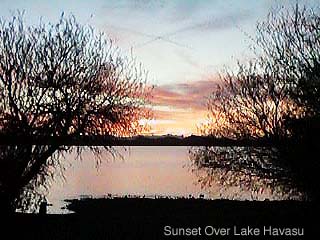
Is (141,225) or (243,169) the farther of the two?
(243,169)

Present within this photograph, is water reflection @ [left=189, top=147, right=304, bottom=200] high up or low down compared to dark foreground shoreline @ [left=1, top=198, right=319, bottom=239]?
up

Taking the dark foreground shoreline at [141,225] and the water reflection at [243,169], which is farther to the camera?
the water reflection at [243,169]

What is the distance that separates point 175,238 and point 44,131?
263 inches

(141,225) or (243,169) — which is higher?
(243,169)

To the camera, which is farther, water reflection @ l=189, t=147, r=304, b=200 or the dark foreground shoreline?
water reflection @ l=189, t=147, r=304, b=200

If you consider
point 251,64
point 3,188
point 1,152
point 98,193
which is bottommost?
point 98,193

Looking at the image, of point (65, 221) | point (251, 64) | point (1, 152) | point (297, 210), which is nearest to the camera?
point (65, 221)

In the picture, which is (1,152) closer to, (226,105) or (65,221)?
(65,221)

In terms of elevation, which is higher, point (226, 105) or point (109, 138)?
point (226, 105)

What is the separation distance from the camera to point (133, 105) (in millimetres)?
19016

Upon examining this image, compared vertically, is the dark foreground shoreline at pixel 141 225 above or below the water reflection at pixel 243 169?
below

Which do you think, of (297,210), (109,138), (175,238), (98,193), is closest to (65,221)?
(175,238)

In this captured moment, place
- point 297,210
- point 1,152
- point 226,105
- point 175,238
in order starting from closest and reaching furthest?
1. point 175,238
2. point 1,152
3. point 297,210
4. point 226,105

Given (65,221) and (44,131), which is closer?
(65,221)
